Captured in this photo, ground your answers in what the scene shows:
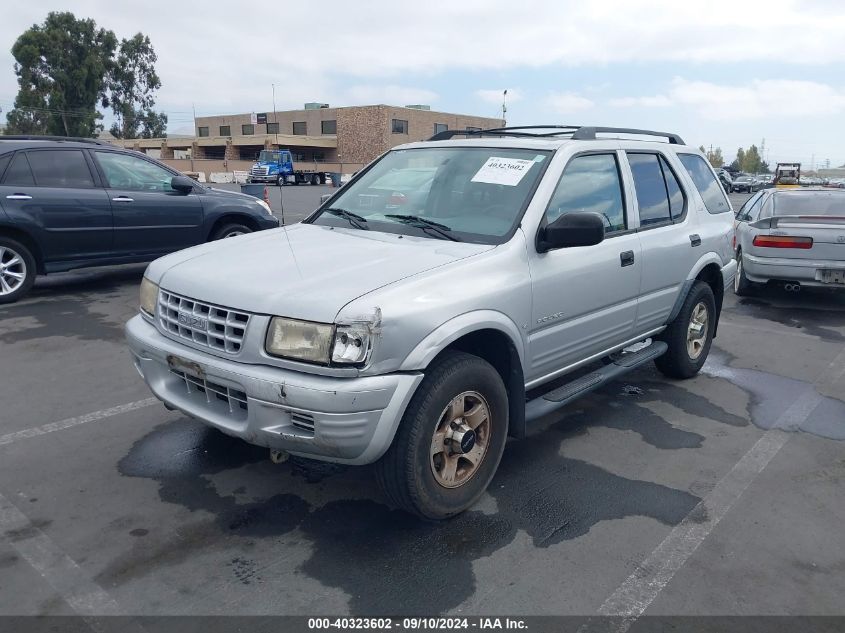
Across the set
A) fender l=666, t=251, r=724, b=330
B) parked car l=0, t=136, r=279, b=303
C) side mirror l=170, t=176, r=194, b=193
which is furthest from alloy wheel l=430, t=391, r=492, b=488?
side mirror l=170, t=176, r=194, b=193

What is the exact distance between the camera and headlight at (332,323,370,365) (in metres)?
2.83

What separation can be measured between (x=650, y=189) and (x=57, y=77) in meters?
60.2

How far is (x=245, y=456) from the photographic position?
13.2ft

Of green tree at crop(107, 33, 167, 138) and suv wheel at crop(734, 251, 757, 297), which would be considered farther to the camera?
green tree at crop(107, 33, 167, 138)

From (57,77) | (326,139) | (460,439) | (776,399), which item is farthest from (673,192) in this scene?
(326,139)

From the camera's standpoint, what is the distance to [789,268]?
328 inches

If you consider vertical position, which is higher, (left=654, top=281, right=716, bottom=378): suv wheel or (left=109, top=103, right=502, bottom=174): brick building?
(left=109, top=103, right=502, bottom=174): brick building

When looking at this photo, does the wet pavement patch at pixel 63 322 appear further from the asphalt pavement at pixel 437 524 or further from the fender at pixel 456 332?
the fender at pixel 456 332

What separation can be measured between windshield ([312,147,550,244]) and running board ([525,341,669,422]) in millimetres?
965

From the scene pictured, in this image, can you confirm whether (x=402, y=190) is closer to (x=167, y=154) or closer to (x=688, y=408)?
(x=688, y=408)

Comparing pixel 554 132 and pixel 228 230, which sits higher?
pixel 554 132

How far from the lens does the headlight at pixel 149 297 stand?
11.9 feet

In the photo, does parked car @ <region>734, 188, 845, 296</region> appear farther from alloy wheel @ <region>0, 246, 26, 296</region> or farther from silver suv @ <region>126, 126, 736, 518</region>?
alloy wheel @ <region>0, 246, 26, 296</region>

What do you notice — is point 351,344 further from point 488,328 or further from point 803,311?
point 803,311
